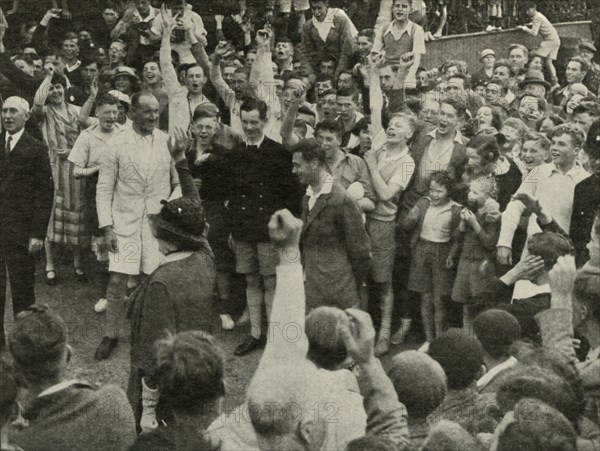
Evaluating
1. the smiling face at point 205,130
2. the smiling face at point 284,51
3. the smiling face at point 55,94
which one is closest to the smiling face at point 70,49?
the smiling face at point 55,94

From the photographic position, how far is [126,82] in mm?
8039

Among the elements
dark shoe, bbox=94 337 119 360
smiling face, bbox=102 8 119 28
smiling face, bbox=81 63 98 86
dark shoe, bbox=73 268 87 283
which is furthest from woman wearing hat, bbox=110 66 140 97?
smiling face, bbox=102 8 119 28

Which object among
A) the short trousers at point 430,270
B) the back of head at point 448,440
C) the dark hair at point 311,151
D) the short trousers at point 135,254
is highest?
the dark hair at point 311,151

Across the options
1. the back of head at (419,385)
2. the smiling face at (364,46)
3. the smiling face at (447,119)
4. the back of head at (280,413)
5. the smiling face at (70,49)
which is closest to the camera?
the back of head at (280,413)

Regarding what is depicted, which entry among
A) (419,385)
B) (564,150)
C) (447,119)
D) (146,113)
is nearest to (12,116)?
(146,113)

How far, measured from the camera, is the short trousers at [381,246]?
6.17 m

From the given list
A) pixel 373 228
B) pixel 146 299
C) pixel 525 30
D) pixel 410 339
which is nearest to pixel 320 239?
pixel 373 228

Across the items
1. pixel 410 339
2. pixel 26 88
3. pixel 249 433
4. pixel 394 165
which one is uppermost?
pixel 26 88

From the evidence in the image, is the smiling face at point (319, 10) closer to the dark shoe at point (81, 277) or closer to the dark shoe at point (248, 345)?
the dark shoe at point (81, 277)

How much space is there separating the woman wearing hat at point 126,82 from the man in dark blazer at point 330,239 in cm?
280

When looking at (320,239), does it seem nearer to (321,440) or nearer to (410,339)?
(410,339)

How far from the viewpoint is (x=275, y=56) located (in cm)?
970

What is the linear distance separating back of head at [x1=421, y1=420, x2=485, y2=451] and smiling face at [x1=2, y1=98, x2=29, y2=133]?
4274 mm

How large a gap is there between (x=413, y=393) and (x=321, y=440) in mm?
355
